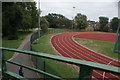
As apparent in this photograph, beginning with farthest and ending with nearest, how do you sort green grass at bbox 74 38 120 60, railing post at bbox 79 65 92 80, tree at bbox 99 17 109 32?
1. tree at bbox 99 17 109 32
2. green grass at bbox 74 38 120 60
3. railing post at bbox 79 65 92 80

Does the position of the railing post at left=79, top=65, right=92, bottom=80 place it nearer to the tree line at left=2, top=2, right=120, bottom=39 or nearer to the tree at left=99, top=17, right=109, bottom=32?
the tree line at left=2, top=2, right=120, bottom=39

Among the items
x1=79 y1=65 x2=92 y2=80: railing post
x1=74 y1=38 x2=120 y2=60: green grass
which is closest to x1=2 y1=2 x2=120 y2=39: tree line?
x1=74 y1=38 x2=120 y2=60: green grass

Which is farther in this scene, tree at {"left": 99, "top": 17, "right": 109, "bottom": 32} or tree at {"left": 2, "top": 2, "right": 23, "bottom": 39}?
tree at {"left": 99, "top": 17, "right": 109, "bottom": 32}

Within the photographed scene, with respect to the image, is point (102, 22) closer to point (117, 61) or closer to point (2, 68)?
point (117, 61)

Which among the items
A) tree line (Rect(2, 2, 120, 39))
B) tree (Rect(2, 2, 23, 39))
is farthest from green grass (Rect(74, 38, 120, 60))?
tree (Rect(2, 2, 23, 39))

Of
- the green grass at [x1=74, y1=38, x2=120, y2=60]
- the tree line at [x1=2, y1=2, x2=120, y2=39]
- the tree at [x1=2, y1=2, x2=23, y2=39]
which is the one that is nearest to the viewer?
the green grass at [x1=74, y1=38, x2=120, y2=60]

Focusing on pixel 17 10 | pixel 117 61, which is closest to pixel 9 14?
pixel 17 10

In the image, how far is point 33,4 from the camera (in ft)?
121

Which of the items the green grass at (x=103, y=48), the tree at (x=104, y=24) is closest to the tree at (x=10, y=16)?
the green grass at (x=103, y=48)

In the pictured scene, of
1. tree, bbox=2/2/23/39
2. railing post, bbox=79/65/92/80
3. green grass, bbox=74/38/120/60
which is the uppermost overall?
tree, bbox=2/2/23/39

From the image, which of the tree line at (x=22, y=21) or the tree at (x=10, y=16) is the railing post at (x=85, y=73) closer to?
the tree line at (x=22, y=21)

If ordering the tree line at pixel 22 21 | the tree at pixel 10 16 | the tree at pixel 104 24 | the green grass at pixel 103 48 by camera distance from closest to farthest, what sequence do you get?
the green grass at pixel 103 48 → the tree at pixel 10 16 → the tree line at pixel 22 21 → the tree at pixel 104 24

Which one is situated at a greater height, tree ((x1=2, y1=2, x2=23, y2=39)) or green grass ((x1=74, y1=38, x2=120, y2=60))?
tree ((x1=2, y1=2, x2=23, y2=39))

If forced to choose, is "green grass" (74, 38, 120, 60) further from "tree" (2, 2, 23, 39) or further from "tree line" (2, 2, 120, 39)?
"tree" (2, 2, 23, 39)
